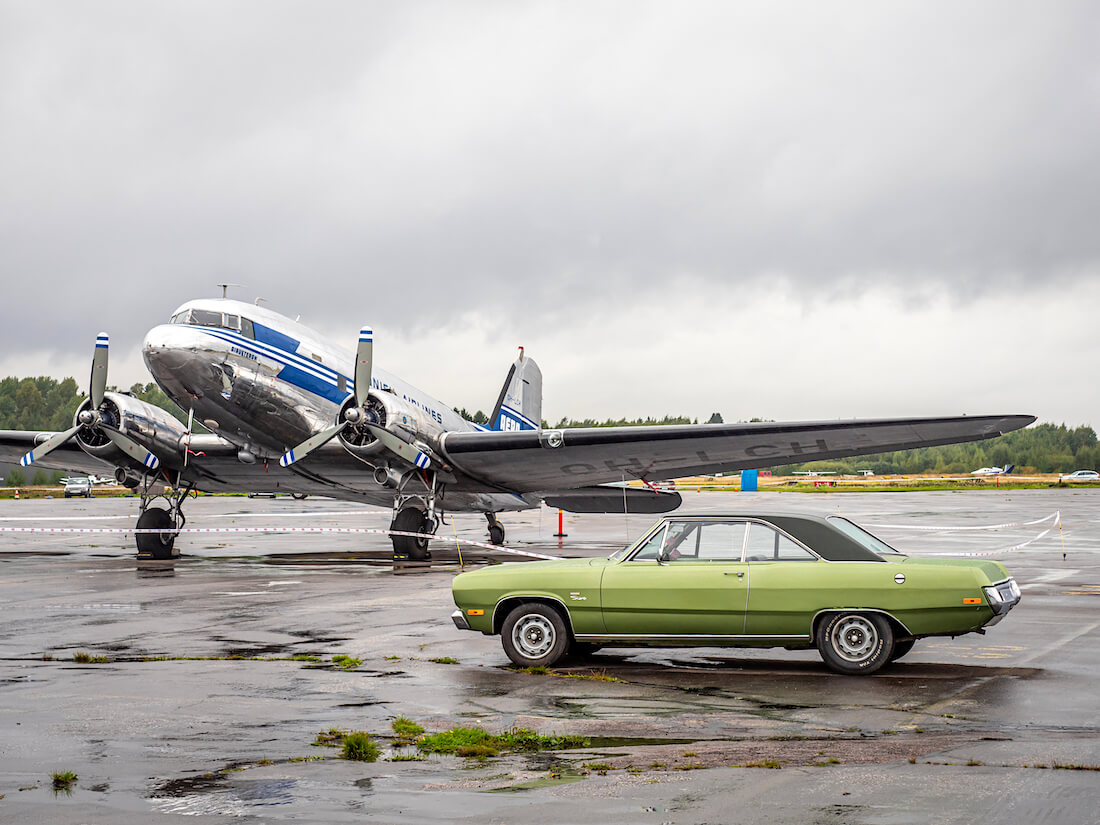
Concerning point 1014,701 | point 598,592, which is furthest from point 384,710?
point 1014,701

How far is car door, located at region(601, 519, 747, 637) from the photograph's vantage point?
945 centimetres

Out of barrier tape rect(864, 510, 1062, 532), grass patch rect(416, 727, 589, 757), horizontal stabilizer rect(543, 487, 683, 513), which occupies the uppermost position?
horizontal stabilizer rect(543, 487, 683, 513)

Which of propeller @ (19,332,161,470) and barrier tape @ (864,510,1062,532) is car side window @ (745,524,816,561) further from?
barrier tape @ (864,510,1062,532)

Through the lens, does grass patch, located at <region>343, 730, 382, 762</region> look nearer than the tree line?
Yes

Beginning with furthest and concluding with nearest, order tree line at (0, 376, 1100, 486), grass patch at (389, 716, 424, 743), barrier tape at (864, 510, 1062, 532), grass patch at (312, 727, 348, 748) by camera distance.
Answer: tree line at (0, 376, 1100, 486) < barrier tape at (864, 510, 1062, 532) < grass patch at (389, 716, 424, 743) < grass patch at (312, 727, 348, 748)

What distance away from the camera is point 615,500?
29625 millimetres

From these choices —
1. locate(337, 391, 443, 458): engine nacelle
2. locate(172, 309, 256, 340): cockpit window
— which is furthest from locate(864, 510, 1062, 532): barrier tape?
locate(172, 309, 256, 340): cockpit window

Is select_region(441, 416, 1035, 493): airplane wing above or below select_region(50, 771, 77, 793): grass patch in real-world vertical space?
above

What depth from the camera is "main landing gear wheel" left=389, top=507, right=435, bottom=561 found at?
24.0 m

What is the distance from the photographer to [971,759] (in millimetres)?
6156

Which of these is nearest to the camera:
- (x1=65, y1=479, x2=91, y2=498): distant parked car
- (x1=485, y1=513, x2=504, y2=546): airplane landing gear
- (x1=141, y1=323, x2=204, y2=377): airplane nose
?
(x1=141, y1=323, x2=204, y2=377): airplane nose

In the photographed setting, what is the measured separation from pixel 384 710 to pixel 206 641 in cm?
452

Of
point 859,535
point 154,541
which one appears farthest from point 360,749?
point 154,541

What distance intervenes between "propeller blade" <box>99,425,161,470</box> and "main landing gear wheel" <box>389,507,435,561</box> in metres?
6.59
